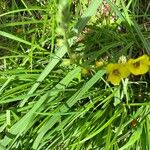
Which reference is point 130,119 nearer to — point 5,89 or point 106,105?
point 106,105

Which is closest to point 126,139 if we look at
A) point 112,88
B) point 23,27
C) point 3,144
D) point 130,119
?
point 130,119

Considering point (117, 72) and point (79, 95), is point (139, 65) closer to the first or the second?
point (117, 72)

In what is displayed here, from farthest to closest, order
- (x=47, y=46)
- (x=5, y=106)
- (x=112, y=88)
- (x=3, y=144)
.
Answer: (x=47, y=46) < (x=5, y=106) < (x=112, y=88) < (x=3, y=144)

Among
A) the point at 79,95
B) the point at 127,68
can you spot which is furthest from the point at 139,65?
the point at 79,95
